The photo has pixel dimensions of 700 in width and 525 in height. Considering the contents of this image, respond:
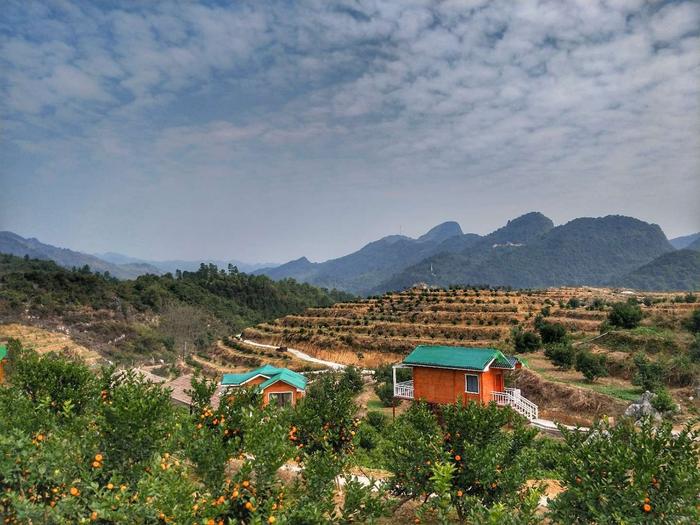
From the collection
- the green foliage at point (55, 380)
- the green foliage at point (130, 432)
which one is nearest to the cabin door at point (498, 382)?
the green foliage at point (55, 380)

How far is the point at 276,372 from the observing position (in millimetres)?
26797

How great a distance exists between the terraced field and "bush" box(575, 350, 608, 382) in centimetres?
992

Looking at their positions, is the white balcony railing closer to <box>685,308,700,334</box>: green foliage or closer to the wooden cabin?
the wooden cabin

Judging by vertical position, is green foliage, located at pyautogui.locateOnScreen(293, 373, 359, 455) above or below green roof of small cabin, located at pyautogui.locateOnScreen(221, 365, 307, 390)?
above

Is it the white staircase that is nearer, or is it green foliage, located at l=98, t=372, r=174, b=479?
green foliage, located at l=98, t=372, r=174, b=479

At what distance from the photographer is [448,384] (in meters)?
22.3

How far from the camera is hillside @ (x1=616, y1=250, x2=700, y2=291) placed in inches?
5483

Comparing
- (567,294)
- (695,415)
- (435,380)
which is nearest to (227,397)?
(435,380)

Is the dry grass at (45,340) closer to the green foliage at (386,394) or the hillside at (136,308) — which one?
the hillside at (136,308)

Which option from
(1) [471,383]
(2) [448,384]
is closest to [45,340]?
(2) [448,384]

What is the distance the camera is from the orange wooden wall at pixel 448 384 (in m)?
21.6

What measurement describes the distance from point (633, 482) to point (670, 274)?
6876 inches

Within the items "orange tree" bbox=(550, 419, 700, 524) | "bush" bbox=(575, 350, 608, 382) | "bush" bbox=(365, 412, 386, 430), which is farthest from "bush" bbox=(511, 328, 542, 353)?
"orange tree" bbox=(550, 419, 700, 524)

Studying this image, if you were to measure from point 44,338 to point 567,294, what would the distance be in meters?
67.3
